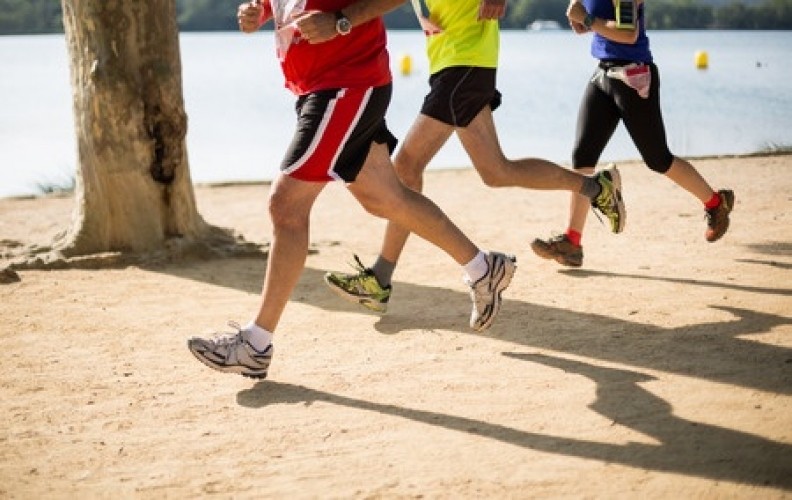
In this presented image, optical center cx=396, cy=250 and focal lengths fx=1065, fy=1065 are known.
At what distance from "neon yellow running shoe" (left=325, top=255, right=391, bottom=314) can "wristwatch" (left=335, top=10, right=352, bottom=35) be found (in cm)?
147

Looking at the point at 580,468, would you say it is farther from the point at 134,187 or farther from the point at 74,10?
the point at 74,10

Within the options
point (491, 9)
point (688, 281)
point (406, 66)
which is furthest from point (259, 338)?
point (406, 66)

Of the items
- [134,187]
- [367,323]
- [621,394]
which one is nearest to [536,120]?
[134,187]

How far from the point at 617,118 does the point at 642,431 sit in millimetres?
2822

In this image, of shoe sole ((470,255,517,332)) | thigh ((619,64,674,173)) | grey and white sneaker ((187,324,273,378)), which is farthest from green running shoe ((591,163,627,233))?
grey and white sneaker ((187,324,273,378))

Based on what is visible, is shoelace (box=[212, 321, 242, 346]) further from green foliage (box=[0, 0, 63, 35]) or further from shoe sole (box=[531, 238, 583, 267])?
green foliage (box=[0, 0, 63, 35])

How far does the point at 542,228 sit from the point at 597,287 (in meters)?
1.87

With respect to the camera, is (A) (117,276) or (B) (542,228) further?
(B) (542,228)

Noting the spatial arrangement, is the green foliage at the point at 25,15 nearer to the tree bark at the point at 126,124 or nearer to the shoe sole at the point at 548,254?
the tree bark at the point at 126,124

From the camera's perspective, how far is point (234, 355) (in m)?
4.25

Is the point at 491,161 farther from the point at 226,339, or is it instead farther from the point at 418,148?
the point at 226,339

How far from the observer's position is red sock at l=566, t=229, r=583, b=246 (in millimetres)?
6223

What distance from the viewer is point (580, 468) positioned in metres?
3.36

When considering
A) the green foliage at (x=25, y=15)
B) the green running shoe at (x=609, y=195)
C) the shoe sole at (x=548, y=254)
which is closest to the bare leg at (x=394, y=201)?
the green running shoe at (x=609, y=195)
